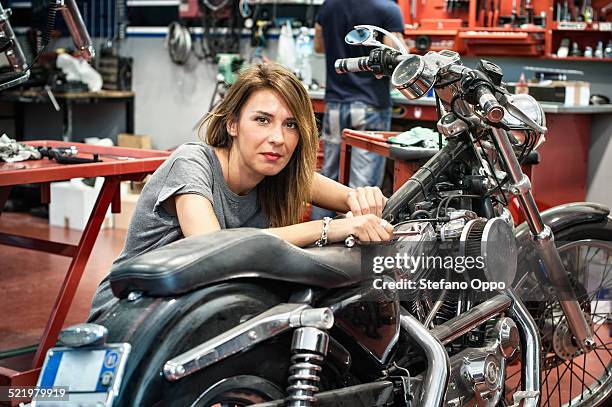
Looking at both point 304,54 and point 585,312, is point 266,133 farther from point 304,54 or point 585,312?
point 304,54

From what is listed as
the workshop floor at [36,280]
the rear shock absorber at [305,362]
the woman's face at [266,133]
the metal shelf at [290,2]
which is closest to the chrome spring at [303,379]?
the rear shock absorber at [305,362]

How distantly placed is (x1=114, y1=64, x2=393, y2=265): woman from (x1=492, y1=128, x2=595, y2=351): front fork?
0.41m

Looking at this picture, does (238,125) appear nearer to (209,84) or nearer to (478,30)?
(478,30)

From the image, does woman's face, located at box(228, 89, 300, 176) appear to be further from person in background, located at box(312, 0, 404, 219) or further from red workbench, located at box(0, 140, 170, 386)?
person in background, located at box(312, 0, 404, 219)

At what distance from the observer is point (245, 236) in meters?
2.04

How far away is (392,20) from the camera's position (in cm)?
564

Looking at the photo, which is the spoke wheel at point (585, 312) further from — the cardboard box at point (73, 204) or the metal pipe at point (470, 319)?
the cardboard box at point (73, 204)

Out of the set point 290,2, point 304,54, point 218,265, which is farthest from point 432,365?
point 290,2

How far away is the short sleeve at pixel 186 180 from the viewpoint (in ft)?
8.03

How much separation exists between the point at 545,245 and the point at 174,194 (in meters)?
1.19

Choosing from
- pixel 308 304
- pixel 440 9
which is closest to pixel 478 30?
pixel 440 9

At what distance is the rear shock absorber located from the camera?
1978 millimetres

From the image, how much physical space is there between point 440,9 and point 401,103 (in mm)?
1288

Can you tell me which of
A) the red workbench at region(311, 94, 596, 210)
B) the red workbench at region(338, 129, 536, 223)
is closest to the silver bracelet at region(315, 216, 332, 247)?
the red workbench at region(338, 129, 536, 223)
